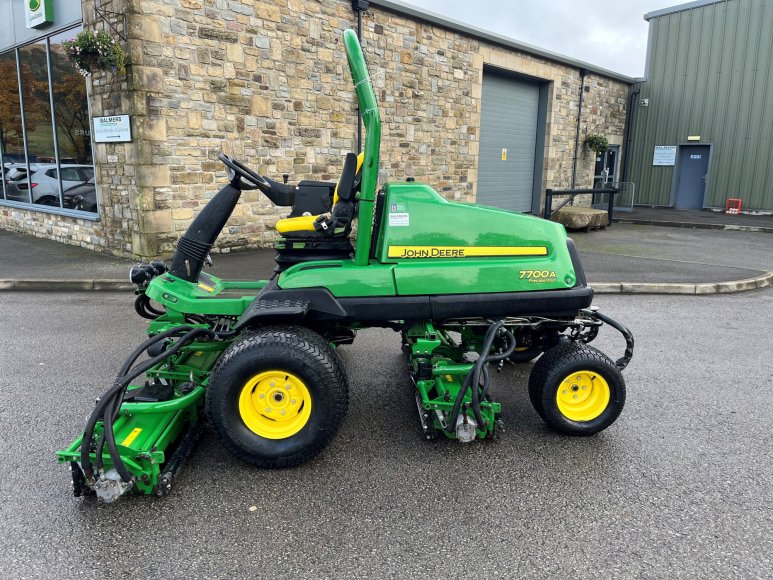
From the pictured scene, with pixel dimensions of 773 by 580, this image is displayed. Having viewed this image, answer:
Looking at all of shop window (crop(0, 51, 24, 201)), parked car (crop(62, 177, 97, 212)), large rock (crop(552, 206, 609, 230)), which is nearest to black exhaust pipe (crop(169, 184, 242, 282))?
parked car (crop(62, 177, 97, 212))

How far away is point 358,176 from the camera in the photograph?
361cm

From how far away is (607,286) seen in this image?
25.5 feet

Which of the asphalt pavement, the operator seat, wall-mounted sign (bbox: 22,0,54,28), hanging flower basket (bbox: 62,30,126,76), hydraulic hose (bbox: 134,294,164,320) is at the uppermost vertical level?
wall-mounted sign (bbox: 22,0,54,28)

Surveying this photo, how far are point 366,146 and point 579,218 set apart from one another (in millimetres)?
11592

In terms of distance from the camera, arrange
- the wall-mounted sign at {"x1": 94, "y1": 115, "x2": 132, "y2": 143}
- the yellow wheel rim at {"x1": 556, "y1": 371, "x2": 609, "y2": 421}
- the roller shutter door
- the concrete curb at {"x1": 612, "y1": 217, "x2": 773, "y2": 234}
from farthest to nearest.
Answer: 1. the concrete curb at {"x1": 612, "y1": 217, "x2": 773, "y2": 234}
2. the roller shutter door
3. the wall-mounted sign at {"x1": 94, "y1": 115, "x2": 132, "y2": 143}
4. the yellow wheel rim at {"x1": 556, "y1": 371, "x2": 609, "y2": 421}

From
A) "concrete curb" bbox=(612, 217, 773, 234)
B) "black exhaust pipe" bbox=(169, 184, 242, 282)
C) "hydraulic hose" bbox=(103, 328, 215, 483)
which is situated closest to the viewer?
"hydraulic hose" bbox=(103, 328, 215, 483)

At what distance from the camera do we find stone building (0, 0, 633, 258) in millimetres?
8188

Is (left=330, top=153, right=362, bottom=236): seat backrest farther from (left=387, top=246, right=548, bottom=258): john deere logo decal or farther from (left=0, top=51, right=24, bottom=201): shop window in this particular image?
(left=0, top=51, right=24, bottom=201): shop window

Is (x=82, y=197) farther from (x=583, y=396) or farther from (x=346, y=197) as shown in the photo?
(x=583, y=396)

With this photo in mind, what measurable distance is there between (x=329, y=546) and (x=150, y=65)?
7563 millimetres

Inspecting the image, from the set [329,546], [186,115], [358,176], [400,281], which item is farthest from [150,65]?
[329,546]

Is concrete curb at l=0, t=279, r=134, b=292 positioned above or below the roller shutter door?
below

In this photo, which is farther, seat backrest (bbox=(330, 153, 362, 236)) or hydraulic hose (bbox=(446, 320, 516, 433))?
seat backrest (bbox=(330, 153, 362, 236))

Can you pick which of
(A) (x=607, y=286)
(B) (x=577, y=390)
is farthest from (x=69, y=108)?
(B) (x=577, y=390)
